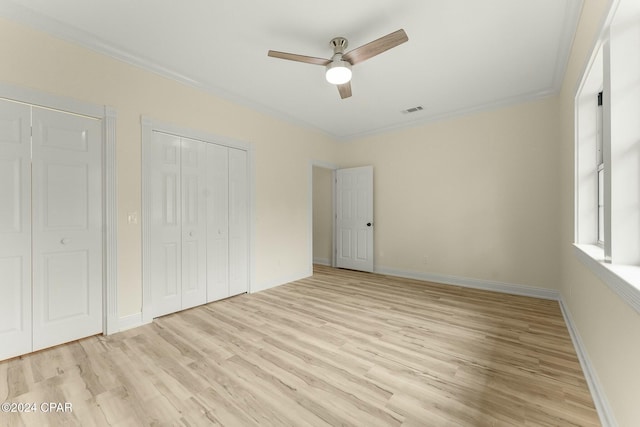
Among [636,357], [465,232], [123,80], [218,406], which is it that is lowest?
[218,406]

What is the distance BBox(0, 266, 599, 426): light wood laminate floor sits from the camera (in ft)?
5.22

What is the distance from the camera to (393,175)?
516cm

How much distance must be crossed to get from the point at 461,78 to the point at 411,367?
332 centimetres

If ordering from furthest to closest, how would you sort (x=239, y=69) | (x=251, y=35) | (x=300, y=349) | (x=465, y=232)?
(x=465, y=232), (x=239, y=69), (x=251, y=35), (x=300, y=349)

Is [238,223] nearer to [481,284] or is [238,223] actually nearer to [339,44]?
[339,44]

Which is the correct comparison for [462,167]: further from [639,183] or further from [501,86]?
[639,183]

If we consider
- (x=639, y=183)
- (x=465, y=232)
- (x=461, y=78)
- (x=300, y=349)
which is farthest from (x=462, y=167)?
(x=300, y=349)

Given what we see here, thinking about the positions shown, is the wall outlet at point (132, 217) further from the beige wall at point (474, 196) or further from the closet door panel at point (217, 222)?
the beige wall at point (474, 196)

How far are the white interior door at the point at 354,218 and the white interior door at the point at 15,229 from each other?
462cm

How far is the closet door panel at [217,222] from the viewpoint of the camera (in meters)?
3.58

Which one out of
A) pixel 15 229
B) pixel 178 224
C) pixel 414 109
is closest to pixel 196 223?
pixel 178 224

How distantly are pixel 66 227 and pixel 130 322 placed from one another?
1.13 meters

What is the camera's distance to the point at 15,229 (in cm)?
222

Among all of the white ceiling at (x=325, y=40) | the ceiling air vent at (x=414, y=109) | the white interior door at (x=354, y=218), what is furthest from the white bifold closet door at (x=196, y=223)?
the ceiling air vent at (x=414, y=109)
